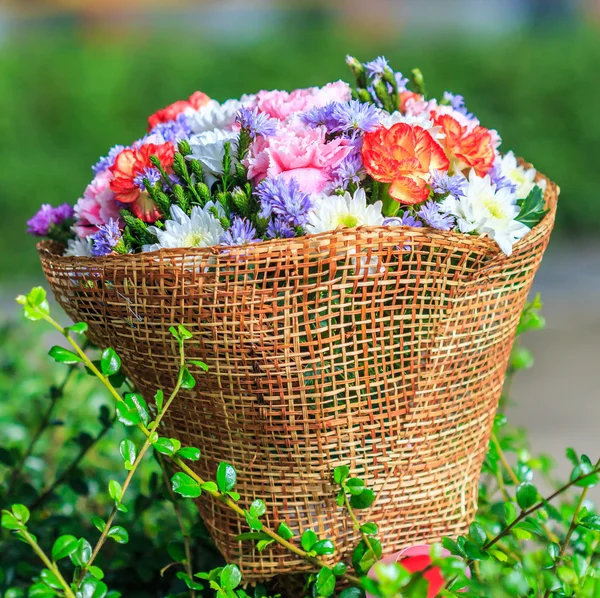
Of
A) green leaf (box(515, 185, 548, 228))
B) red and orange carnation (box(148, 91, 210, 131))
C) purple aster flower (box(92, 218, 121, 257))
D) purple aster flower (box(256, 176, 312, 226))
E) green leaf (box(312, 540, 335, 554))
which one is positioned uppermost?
red and orange carnation (box(148, 91, 210, 131))

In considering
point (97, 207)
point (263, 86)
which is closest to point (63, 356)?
point (97, 207)

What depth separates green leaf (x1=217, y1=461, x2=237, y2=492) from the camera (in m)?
1.06

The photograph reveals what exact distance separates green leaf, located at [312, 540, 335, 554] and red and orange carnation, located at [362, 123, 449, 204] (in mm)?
483

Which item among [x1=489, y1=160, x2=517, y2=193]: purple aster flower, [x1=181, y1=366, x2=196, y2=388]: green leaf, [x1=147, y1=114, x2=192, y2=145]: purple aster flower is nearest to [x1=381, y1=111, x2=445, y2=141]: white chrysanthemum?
[x1=489, y1=160, x2=517, y2=193]: purple aster flower

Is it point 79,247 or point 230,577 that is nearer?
point 230,577

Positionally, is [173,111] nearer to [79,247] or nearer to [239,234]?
[79,247]

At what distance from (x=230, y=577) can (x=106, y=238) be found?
0.51 metres

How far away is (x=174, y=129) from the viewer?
1286mm

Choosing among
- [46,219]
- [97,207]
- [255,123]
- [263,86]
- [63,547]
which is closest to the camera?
[63,547]

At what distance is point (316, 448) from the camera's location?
42.8 inches

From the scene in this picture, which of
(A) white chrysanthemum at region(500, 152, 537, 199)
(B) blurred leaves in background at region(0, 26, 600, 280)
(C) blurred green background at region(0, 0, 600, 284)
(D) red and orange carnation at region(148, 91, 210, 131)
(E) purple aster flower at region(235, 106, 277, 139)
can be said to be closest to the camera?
(E) purple aster flower at region(235, 106, 277, 139)

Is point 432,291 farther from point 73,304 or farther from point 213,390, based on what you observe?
point 73,304

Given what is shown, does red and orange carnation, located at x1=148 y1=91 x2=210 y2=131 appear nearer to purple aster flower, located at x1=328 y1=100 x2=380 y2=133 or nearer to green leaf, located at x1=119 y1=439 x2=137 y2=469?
purple aster flower, located at x1=328 y1=100 x2=380 y2=133

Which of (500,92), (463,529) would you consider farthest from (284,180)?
(500,92)
